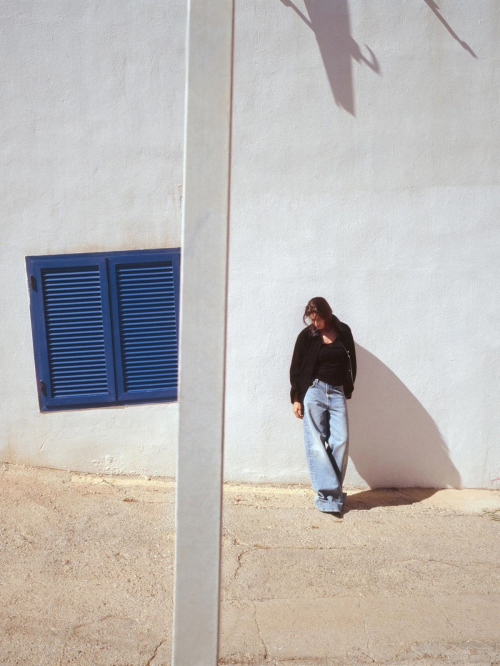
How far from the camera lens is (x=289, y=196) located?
18.6ft

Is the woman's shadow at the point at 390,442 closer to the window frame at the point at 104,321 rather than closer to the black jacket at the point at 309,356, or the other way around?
the black jacket at the point at 309,356

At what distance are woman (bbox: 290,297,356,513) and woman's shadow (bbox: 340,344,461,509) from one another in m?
0.34

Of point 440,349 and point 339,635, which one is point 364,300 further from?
point 339,635

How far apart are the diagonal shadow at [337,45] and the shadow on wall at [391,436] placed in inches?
81.9

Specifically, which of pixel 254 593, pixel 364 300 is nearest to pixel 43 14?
pixel 364 300

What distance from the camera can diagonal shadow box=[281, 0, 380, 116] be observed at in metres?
5.49

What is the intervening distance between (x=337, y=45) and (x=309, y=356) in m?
2.48

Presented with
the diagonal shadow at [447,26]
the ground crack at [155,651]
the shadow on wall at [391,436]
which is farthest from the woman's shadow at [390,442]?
the diagonal shadow at [447,26]

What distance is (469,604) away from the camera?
13.9ft

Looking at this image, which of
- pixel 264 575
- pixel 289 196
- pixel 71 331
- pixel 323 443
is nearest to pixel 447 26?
pixel 289 196

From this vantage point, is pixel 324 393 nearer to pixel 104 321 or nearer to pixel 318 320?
pixel 318 320

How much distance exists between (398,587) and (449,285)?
8.38ft

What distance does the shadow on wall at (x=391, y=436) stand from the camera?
5.91 meters

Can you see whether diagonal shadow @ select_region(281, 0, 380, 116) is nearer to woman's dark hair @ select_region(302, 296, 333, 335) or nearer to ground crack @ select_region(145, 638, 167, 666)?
woman's dark hair @ select_region(302, 296, 333, 335)
